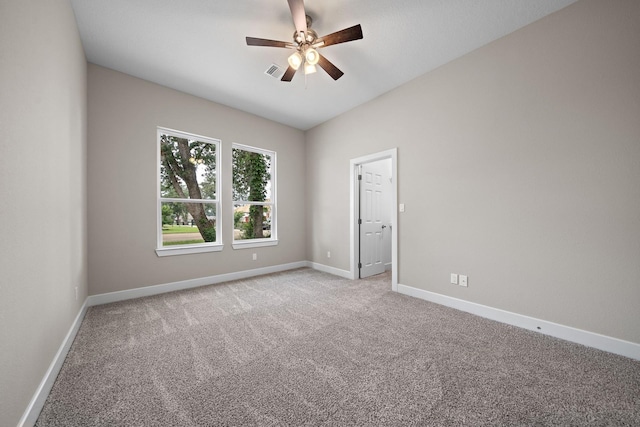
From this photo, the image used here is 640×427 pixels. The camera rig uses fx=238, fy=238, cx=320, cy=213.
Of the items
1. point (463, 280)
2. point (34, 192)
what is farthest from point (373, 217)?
point (34, 192)

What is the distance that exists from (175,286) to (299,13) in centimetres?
380

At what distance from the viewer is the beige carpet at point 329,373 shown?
138cm

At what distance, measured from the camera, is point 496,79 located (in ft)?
8.50

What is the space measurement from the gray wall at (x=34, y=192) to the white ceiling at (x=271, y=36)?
1.75 ft

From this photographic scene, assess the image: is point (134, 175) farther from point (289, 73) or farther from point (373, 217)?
point (373, 217)

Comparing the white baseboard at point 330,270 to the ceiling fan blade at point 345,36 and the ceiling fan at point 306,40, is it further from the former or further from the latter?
the ceiling fan blade at point 345,36

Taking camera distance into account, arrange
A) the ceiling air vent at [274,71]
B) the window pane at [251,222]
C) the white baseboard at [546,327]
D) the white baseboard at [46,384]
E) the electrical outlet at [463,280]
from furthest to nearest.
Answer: the window pane at [251,222] < the ceiling air vent at [274,71] < the electrical outlet at [463,280] < the white baseboard at [546,327] < the white baseboard at [46,384]

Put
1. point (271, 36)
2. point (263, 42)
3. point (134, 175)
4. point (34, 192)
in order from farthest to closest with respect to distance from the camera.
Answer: point (134, 175)
point (271, 36)
point (263, 42)
point (34, 192)

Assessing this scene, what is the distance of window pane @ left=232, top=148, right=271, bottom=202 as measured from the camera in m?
4.40

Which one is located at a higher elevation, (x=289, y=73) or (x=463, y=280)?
(x=289, y=73)

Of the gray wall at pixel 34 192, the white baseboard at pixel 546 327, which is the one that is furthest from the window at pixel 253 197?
the white baseboard at pixel 546 327

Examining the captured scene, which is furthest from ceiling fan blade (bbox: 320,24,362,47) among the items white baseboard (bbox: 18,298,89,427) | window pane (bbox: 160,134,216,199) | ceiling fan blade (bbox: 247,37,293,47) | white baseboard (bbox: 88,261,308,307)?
white baseboard (bbox: 88,261,308,307)

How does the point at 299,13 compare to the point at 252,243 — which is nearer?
the point at 299,13

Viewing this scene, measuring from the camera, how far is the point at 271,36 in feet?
8.39
